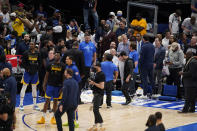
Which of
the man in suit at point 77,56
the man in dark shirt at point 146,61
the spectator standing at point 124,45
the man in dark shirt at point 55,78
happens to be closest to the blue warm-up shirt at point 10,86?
the man in dark shirt at point 55,78

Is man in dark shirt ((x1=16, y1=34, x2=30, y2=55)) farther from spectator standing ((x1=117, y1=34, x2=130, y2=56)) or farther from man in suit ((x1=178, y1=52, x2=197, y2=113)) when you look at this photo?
man in suit ((x1=178, y1=52, x2=197, y2=113))

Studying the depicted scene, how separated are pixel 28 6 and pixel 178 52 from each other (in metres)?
9.81

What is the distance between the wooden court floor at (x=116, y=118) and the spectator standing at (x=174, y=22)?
6581mm

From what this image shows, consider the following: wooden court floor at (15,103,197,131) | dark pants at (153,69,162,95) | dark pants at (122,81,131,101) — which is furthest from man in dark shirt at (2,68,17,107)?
dark pants at (153,69,162,95)

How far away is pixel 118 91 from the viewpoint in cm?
1873

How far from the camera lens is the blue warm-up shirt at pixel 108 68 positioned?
1486 centimetres

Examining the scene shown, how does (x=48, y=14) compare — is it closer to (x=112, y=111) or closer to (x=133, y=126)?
(x=112, y=111)

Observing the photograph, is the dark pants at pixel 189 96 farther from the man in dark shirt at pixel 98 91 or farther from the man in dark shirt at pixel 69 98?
the man in dark shirt at pixel 69 98

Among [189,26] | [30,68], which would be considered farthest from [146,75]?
[189,26]

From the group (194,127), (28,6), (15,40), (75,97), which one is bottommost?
(194,127)

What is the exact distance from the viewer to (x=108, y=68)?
14.9 metres

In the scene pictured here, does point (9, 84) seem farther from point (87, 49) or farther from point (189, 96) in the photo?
point (189, 96)

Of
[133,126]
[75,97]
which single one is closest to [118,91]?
[133,126]

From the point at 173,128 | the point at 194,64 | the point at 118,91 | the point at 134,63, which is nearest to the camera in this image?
the point at 173,128
